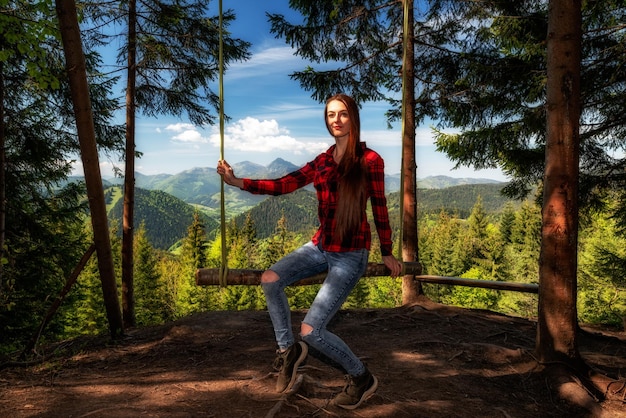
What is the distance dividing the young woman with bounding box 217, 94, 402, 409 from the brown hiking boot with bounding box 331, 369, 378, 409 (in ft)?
0.69

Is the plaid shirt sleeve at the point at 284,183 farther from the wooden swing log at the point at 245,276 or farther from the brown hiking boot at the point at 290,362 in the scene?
the brown hiking boot at the point at 290,362

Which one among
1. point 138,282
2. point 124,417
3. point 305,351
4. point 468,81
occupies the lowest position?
point 138,282

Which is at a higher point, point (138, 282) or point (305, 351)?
point (305, 351)

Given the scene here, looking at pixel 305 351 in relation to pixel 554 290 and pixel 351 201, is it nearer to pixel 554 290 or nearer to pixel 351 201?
pixel 351 201

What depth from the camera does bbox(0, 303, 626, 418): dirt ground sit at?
3580 mm

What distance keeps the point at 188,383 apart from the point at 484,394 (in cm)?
302

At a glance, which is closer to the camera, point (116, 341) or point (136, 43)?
point (116, 341)

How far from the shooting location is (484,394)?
4.20 metres

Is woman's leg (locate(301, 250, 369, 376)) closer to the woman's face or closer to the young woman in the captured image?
the young woman

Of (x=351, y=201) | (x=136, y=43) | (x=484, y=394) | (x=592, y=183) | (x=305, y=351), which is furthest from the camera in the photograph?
(x=136, y=43)

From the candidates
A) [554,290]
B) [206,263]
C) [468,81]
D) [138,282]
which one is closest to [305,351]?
[554,290]

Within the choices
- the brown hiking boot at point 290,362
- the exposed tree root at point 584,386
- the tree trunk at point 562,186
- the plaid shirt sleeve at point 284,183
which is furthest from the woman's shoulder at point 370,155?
the exposed tree root at point 584,386

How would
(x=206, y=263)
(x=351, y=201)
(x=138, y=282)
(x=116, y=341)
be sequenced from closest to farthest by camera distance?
1. (x=351, y=201)
2. (x=116, y=341)
3. (x=138, y=282)
4. (x=206, y=263)

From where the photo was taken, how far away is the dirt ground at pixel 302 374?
3.58 meters
